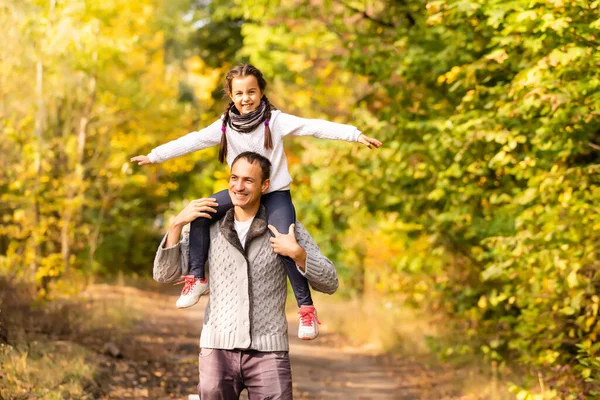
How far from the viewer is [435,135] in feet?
29.3

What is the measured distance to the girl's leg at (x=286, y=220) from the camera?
431 cm

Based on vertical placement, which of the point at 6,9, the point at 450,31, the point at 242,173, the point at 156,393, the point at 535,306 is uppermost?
the point at 6,9

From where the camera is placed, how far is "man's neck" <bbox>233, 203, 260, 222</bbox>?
4.32 m

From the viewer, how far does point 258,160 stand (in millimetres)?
4246

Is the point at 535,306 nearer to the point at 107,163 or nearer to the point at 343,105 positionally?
the point at 107,163

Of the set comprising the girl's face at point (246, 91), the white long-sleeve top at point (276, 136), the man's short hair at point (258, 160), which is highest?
the girl's face at point (246, 91)

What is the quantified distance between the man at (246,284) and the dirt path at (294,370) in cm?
422

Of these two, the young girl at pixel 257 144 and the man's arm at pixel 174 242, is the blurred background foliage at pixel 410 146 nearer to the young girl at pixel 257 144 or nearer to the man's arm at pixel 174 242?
the young girl at pixel 257 144

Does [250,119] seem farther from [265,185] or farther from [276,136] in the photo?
[265,185]

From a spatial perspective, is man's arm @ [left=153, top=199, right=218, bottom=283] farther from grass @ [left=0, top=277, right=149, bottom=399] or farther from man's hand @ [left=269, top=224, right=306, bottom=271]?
grass @ [left=0, top=277, right=149, bottom=399]

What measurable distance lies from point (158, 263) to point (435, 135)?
5142 mm

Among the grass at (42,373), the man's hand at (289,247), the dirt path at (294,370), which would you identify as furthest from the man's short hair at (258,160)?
the dirt path at (294,370)

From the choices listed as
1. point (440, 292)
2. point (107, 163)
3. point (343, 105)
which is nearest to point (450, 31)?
point (440, 292)

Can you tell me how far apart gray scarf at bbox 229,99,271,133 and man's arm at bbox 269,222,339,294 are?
0.54 meters
